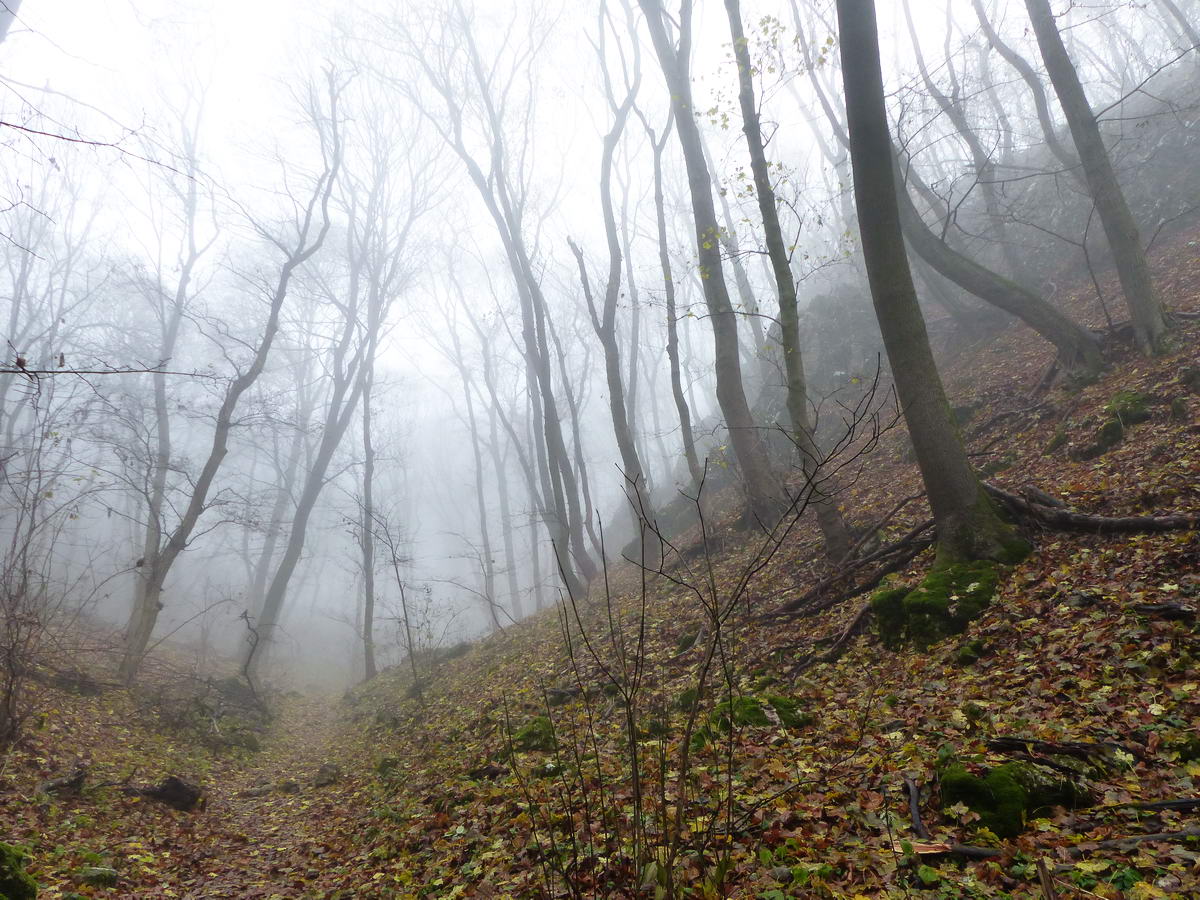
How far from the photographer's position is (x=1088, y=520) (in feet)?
16.6

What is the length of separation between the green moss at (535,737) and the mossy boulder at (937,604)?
10.4 ft

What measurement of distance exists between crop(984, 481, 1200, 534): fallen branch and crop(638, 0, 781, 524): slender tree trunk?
375 cm

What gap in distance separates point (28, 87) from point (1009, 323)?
51.4ft

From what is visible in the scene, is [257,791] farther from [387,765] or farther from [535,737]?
[535,737]

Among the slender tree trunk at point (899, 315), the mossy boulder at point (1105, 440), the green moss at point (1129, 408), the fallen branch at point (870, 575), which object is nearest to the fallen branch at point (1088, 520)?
the slender tree trunk at point (899, 315)

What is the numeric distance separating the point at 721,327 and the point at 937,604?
613cm

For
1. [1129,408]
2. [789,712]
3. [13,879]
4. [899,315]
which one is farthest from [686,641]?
[13,879]

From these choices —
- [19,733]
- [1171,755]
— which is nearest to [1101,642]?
[1171,755]

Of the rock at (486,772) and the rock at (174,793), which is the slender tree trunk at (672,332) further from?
the rock at (174,793)

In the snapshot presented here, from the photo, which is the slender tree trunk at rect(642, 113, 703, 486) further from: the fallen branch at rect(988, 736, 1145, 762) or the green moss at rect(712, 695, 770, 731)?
the fallen branch at rect(988, 736, 1145, 762)

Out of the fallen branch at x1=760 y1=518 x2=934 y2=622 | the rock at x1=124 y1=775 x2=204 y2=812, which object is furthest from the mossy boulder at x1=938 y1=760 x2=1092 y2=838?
the rock at x1=124 y1=775 x2=204 y2=812

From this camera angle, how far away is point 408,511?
131ft

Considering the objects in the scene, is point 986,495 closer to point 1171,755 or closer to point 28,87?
point 1171,755

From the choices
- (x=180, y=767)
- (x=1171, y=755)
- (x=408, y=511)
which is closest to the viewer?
(x=1171, y=755)
